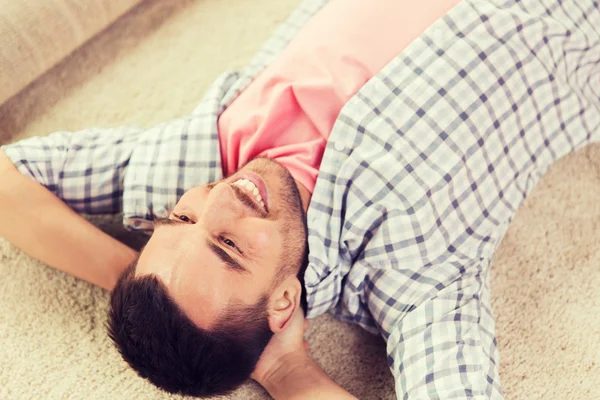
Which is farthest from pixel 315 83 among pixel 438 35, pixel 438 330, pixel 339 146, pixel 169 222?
pixel 438 330

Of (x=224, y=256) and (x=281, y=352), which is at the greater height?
(x=224, y=256)

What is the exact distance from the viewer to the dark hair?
29.5 inches

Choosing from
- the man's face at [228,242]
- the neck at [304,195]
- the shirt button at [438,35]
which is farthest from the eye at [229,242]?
the shirt button at [438,35]

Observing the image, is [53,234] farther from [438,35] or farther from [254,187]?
[438,35]

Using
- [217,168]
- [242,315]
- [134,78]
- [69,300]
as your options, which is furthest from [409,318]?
[134,78]

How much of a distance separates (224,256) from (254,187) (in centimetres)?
13

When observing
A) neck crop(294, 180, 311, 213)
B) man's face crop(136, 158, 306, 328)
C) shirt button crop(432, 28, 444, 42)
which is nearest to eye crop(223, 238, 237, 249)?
man's face crop(136, 158, 306, 328)

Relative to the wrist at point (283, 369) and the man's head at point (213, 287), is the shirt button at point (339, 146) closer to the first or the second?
the man's head at point (213, 287)

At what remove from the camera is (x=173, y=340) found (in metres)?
0.75

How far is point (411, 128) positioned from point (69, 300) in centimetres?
70

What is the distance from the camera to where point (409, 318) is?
0.89 m

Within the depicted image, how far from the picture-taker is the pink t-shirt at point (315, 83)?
0.94 meters

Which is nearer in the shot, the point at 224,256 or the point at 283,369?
the point at 224,256

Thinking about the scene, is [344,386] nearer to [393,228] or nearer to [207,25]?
[393,228]
